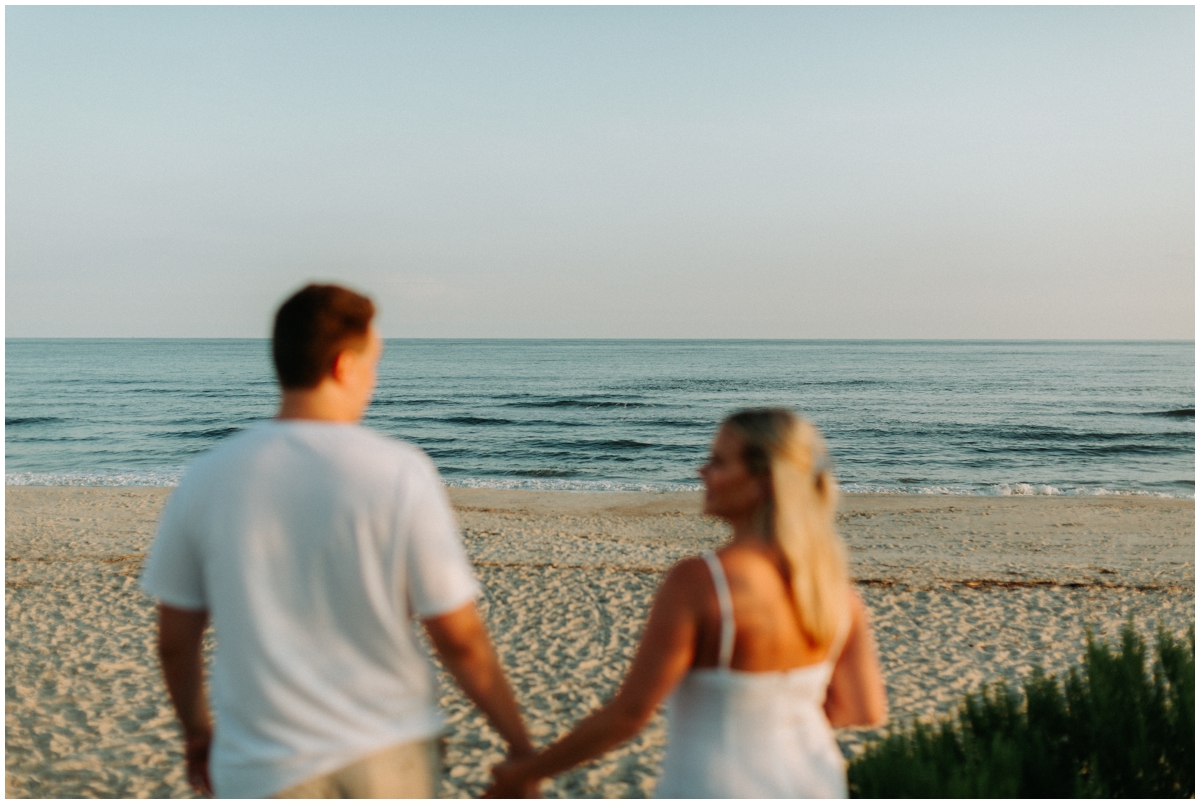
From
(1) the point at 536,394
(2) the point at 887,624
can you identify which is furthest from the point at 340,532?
(1) the point at 536,394

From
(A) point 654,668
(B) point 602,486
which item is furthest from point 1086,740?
(B) point 602,486

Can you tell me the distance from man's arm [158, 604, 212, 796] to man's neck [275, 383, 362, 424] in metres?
0.51

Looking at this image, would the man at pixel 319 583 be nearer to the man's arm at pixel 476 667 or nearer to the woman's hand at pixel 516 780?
the man's arm at pixel 476 667

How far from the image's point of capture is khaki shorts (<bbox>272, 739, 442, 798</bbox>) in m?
1.84

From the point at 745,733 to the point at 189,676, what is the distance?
4.22 ft

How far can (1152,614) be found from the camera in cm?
902

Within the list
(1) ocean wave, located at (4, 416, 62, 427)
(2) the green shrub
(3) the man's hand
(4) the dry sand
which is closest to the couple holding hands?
(3) the man's hand

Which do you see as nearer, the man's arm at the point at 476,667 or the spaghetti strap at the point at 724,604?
the spaghetti strap at the point at 724,604

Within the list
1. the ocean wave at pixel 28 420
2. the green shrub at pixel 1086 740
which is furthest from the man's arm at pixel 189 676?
the ocean wave at pixel 28 420

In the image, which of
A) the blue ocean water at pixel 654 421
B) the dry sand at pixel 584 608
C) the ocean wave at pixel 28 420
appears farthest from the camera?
the ocean wave at pixel 28 420

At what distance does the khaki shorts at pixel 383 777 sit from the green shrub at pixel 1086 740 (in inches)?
71.2

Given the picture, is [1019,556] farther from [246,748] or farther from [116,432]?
[116,432]

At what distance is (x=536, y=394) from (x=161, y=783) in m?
41.2

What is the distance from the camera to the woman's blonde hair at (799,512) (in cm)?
177
